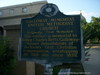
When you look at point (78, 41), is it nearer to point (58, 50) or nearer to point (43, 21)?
point (58, 50)

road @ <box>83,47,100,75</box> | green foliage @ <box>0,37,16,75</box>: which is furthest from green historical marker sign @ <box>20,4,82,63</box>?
road @ <box>83,47,100,75</box>

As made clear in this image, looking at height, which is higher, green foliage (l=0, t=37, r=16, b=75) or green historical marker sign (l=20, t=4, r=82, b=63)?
green historical marker sign (l=20, t=4, r=82, b=63)

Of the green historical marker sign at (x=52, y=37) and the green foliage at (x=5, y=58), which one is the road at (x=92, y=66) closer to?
the green foliage at (x=5, y=58)

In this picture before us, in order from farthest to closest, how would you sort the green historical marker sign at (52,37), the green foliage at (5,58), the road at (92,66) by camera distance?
the road at (92,66), the green foliage at (5,58), the green historical marker sign at (52,37)

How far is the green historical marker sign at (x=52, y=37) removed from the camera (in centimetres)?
337

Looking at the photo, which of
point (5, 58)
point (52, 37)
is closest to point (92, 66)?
point (5, 58)

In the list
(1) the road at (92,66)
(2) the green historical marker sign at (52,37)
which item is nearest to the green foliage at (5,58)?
(2) the green historical marker sign at (52,37)

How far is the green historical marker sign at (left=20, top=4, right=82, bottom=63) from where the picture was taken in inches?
133

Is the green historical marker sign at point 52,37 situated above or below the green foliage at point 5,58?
above

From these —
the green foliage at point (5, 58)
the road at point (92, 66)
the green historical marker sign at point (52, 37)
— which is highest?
the green historical marker sign at point (52, 37)

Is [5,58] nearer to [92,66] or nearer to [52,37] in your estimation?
[52,37]

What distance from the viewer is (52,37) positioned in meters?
3.54

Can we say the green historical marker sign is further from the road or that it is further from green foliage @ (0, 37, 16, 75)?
the road

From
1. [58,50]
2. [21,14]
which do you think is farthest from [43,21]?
[21,14]
